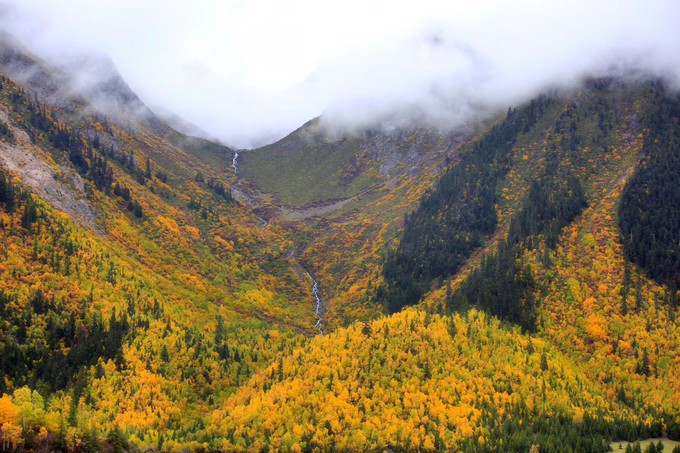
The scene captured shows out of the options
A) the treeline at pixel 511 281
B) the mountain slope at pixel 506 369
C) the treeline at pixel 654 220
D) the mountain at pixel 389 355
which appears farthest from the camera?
the treeline at pixel 511 281

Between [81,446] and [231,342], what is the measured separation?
86.3 meters

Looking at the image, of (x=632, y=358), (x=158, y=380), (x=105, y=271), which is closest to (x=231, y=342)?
(x=158, y=380)

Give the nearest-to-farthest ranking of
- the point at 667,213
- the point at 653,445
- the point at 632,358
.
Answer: the point at 653,445 < the point at 632,358 < the point at 667,213

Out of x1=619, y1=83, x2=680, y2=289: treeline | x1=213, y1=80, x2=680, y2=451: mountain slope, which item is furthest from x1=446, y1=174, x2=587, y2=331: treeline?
Result: x1=619, y1=83, x2=680, y2=289: treeline

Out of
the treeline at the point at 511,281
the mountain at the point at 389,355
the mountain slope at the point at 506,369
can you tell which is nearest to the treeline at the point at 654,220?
the mountain at the point at 389,355

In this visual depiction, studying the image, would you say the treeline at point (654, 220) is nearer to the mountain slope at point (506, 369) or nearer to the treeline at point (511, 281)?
the mountain slope at point (506, 369)

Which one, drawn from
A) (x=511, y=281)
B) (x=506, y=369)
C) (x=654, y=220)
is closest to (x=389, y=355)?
(x=506, y=369)

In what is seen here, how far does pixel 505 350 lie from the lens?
159 metres

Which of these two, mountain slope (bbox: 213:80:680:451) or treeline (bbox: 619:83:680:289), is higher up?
treeline (bbox: 619:83:680:289)

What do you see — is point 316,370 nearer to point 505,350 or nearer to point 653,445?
point 505,350

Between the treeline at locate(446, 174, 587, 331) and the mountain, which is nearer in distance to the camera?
the mountain

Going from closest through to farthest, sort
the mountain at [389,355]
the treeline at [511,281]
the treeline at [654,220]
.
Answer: the mountain at [389,355] < the treeline at [654,220] < the treeline at [511,281]

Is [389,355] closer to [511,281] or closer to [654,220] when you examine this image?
[511,281]

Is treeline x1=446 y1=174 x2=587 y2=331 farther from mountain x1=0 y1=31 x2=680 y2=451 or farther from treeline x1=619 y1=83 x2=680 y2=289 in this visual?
treeline x1=619 y1=83 x2=680 y2=289
